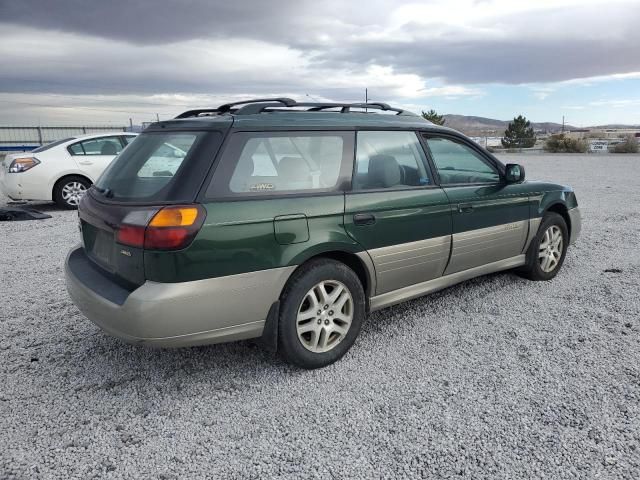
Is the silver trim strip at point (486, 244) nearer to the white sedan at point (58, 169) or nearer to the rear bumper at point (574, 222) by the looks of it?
the rear bumper at point (574, 222)

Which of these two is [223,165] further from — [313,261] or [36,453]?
[36,453]

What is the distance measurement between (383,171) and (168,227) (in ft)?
5.40

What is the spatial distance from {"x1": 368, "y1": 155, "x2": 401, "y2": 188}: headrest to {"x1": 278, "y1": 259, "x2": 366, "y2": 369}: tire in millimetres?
675

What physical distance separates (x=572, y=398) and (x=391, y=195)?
1.70 meters

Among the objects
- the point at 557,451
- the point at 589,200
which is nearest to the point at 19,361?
the point at 557,451

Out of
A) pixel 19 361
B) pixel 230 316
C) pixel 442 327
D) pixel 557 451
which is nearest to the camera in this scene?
pixel 557 451

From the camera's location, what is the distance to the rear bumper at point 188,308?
2725mm

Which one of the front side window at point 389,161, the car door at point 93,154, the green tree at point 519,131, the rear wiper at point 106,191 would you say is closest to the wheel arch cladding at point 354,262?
the front side window at point 389,161

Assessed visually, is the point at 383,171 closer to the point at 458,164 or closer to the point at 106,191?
the point at 458,164

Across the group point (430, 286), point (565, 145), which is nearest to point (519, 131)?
point (565, 145)

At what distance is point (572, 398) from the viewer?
2.94m

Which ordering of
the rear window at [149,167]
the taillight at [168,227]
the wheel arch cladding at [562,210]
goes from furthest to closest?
1. the wheel arch cladding at [562,210]
2. the rear window at [149,167]
3. the taillight at [168,227]

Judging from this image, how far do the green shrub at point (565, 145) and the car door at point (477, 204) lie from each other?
32333 millimetres

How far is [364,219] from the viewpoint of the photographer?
3.41 meters
